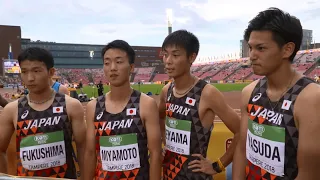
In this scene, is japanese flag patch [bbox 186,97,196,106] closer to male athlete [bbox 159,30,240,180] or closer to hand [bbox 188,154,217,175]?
male athlete [bbox 159,30,240,180]

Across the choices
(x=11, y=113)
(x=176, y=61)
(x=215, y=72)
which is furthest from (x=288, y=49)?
(x=215, y=72)

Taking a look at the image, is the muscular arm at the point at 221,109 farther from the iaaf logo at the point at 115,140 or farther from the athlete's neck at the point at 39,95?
the athlete's neck at the point at 39,95

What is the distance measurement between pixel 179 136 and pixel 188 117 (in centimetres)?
20

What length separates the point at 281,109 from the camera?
1965 mm

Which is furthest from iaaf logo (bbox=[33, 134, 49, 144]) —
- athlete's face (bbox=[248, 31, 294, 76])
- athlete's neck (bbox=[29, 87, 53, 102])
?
athlete's face (bbox=[248, 31, 294, 76])

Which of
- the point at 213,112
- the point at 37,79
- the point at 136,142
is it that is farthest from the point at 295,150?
the point at 37,79

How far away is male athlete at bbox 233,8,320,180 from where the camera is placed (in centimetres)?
182

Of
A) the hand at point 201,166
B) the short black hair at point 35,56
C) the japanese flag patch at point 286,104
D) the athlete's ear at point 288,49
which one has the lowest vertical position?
the hand at point 201,166

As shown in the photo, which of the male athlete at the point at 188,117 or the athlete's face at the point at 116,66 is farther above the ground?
the athlete's face at the point at 116,66

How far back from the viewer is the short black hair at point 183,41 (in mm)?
2807

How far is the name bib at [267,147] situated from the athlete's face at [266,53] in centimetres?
39

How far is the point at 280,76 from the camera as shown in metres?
2.03

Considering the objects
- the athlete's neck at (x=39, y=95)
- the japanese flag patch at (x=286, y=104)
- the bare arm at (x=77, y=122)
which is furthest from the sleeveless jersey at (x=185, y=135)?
the athlete's neck at (x=39, y=95)

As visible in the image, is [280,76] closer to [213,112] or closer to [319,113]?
[319,113]
